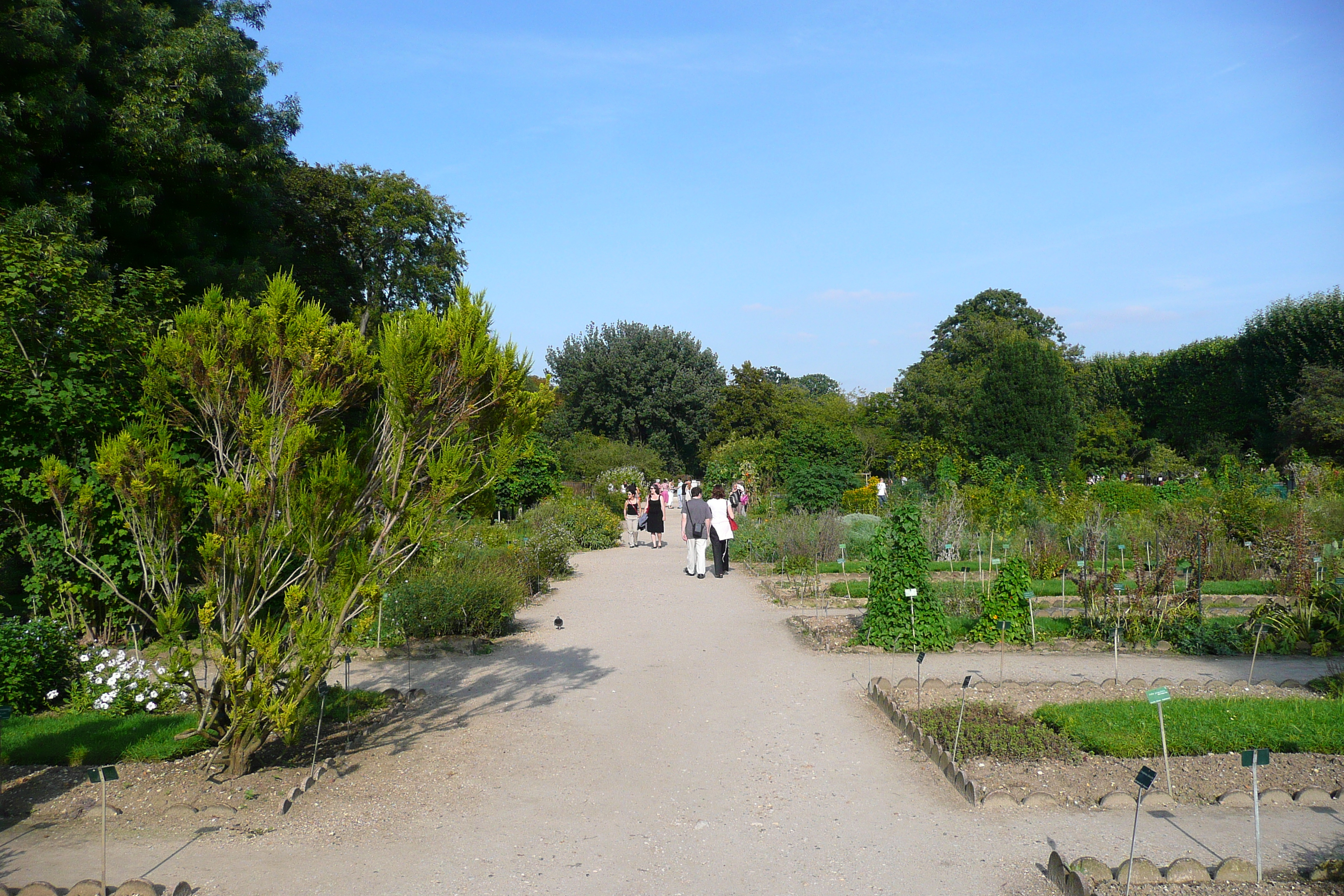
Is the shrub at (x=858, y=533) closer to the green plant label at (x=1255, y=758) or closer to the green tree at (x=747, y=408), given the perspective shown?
the green plant label at (x=1255, y=758)

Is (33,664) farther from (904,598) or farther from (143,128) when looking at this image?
(143,128)

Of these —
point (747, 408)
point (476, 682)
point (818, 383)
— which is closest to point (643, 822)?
point (476, 682)

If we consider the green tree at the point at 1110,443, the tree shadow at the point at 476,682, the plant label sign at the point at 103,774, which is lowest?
the tree shadow at the point at 476,682

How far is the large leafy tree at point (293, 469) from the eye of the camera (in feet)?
16.6

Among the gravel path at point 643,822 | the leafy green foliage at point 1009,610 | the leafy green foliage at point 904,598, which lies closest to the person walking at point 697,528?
the leafy green foliage at point 904,598

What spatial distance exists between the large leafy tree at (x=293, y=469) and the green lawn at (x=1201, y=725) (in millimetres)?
4351

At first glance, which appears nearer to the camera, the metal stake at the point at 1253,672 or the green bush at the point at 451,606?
the metal stake at the point at 1253,672

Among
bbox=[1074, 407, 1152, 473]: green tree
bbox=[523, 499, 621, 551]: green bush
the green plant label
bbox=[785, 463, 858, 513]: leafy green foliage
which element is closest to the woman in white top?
bbox=[523, 499, 621, 551]: green bush

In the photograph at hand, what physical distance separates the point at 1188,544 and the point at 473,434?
34.4 feet

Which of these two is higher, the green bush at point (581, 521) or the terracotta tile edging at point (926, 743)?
the green bush at point (581, 521)

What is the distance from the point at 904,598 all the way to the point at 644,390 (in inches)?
1721

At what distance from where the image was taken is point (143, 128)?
1301 centimetres

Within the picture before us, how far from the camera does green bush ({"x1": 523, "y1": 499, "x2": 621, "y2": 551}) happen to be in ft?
63.7

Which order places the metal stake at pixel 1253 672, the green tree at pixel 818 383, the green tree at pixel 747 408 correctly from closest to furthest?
the metal stake at pixel 1253 672, the green tree at pixel 747 408, the green tree at pixel 818 383
